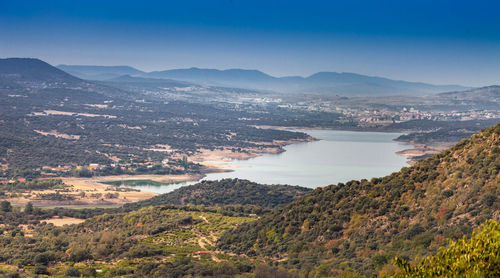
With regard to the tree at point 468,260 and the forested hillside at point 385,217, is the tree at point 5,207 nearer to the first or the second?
the forested hillside at point 385,217

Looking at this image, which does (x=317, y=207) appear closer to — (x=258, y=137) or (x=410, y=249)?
(x=410, y=249)

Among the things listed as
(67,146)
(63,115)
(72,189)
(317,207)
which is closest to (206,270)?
(317,207)

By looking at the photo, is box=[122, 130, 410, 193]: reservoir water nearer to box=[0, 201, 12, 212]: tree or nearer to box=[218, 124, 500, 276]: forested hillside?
box=[0, 201, 12, 212]: tree

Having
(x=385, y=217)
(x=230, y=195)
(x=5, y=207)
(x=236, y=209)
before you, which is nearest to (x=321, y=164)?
(x=230, y=195)

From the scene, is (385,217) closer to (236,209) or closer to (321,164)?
(236,209)

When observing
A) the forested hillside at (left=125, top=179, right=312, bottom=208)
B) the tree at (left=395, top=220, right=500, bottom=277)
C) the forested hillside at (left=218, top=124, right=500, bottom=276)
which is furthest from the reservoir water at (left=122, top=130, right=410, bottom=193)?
the tree at (left=395, top=220, right=500, bottom=277)

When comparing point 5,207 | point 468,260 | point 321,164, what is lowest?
point 321,164

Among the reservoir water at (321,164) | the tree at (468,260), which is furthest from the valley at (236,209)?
the reservoir water at (321,164)
